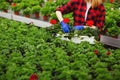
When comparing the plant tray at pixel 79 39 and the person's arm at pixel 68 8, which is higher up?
the person's arm at pixel 68 8

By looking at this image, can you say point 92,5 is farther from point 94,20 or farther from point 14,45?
point 14,45

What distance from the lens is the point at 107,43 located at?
5.01 m

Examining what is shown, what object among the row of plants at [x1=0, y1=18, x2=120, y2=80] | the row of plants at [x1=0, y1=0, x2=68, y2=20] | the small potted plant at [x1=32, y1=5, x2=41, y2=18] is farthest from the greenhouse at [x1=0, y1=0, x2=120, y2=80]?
the small potted plant at [x1=32, y1=5, x2=41, y2=18]

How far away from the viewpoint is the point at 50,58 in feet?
14.4

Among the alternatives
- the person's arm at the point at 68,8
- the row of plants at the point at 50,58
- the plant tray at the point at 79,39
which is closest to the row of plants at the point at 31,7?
the person's arm at the point at 68,8

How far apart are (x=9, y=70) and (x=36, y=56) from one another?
1.87 feet

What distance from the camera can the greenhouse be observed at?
13.1 feet

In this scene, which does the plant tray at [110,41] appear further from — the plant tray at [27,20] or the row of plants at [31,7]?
the row of plants at [31,7]

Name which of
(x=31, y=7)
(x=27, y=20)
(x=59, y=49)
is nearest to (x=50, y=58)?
(x=59, y=49)

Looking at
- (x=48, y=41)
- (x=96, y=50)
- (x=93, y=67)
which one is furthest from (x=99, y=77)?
(x=48, y=41)

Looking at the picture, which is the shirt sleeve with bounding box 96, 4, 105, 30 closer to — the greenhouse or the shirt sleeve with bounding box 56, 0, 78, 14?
the greenhouse

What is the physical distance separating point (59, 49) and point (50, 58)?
27 cm

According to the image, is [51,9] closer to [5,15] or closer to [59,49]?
[5,15]

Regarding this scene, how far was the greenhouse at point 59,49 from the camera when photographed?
3.99 meters
